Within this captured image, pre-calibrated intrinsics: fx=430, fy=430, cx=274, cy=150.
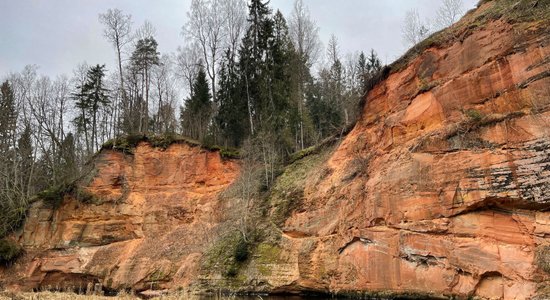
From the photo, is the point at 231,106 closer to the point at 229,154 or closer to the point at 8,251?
the point at 229,154

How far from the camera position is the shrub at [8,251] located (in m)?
28.4

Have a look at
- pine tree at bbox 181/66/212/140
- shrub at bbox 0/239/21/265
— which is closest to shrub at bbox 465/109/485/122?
pine tree at bbox 181/66/212/140

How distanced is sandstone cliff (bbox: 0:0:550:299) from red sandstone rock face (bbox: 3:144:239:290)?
3.7 inches

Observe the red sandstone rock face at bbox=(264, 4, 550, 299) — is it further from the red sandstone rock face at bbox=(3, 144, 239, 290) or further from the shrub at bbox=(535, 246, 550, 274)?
the red sandstone rock face at bbox=(3, 144, 239, 290)

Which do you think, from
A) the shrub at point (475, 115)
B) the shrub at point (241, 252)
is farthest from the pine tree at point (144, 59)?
the shrub at point (475, 115)

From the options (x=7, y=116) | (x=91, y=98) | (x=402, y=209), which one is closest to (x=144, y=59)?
(x=91, y=98)

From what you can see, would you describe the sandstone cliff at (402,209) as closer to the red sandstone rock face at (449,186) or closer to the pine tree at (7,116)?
the red sandstone rock face at (449,186)

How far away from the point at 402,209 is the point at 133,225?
19553 mm

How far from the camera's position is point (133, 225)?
29984 mm

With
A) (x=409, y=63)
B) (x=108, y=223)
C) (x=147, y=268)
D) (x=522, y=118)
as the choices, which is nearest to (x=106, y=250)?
(x=108, y=223)

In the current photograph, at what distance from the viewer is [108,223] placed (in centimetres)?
2995

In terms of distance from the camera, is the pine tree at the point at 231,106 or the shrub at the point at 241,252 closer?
the shrub at the point at 241,252

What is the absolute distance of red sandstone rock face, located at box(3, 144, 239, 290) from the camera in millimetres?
26844

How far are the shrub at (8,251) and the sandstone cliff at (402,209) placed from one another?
0.64 meters
